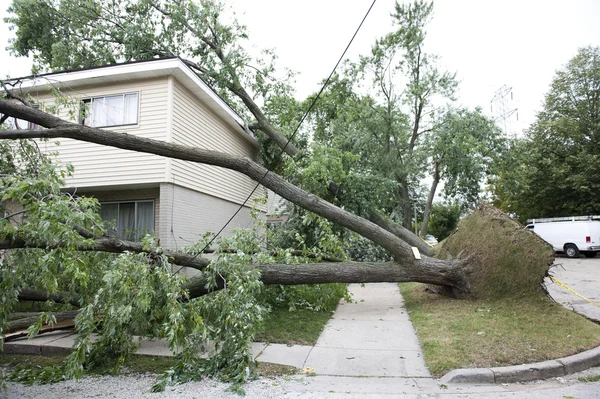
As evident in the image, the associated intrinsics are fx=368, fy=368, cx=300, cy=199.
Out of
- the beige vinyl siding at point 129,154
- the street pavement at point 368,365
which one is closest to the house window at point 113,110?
the beige vinyl siding at point 129,154

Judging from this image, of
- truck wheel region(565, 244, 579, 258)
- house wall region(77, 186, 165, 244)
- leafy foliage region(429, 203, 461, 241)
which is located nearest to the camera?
house wall region(77, 186, 165, 244)

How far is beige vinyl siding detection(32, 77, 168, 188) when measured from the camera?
30.4ft

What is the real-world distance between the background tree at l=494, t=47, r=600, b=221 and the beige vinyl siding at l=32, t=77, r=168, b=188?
20.3 m

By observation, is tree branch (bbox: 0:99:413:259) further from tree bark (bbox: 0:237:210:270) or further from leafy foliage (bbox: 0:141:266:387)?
tree bark (bbox: 0:237:210:270)

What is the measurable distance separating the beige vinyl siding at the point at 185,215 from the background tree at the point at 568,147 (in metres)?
18.2

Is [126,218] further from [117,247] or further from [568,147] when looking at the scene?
[568,147]

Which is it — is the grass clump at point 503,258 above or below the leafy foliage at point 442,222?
below

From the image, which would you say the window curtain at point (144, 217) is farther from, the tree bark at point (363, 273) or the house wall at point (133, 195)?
the tree bark at point (363, 273)

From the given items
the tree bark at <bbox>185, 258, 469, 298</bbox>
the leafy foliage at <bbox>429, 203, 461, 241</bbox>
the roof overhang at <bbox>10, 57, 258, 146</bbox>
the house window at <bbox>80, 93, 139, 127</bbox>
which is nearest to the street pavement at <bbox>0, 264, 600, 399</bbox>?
the tree bark at <bbox>185, 258, 469, 298</bbox>

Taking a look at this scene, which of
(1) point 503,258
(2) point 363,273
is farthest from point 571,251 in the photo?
(2) point 363,273

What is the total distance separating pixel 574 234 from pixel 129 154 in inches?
813

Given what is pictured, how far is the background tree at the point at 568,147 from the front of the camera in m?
21.8

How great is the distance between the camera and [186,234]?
993 centimetres

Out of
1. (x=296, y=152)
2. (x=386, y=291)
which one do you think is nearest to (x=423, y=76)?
(x=296, y=152)
